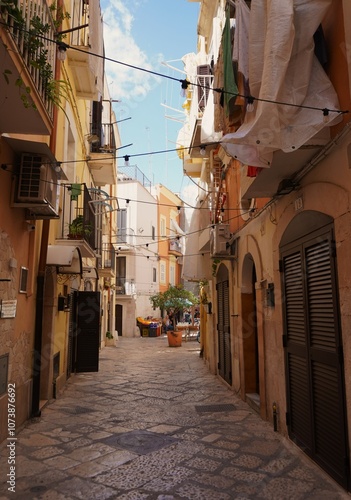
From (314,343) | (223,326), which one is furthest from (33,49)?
(223,326)

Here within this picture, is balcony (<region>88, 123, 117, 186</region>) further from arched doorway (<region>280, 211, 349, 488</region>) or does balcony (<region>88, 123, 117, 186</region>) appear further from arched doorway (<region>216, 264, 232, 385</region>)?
arched doorway (<region>280, 211, 349, 488</region>)

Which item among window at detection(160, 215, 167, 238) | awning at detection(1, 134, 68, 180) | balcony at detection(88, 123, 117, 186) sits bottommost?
awning at detection(1, 134, 68, 180)

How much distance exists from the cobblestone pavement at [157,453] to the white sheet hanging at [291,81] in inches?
138

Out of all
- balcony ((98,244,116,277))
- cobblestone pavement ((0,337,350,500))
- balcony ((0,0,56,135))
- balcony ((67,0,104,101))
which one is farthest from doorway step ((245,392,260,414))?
balcony ((98,244,116,277))

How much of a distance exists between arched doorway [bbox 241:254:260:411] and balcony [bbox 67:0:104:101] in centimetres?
512

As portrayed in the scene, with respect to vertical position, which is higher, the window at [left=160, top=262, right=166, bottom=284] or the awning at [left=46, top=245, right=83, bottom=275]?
the window at [left=160, top=262, right=166, bottom=284]

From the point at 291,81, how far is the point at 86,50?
592cm

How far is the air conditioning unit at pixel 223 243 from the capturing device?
9.42 meters

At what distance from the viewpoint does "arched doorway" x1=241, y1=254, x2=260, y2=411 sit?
8195 millimetres

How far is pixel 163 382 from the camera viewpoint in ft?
34.4

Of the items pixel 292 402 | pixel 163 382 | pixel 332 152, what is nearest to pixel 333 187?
pixel 332 152

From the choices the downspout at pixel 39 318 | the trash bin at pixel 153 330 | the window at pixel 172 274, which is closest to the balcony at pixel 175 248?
the window at pixel 172 274

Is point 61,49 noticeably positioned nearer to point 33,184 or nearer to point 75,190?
point 33,184

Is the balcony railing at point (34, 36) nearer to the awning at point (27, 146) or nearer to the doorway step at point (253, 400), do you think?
the awning at point (27, 146)
